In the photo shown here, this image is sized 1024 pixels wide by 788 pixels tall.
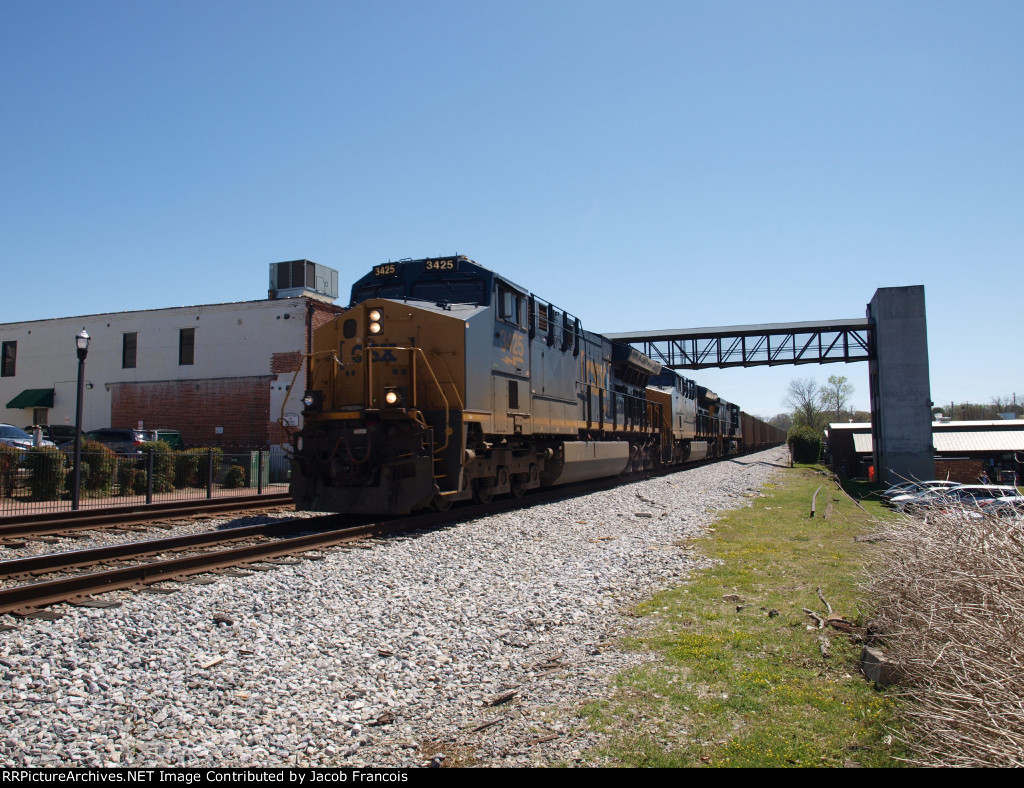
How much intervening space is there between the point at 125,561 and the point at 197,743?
496cm

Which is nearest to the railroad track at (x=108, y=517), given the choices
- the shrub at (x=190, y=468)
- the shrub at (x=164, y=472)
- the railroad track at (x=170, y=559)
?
the railroad track at (x=170, y=559)

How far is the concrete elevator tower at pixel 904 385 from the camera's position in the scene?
23531 millimetres

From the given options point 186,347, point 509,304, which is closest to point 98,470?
point 509,304

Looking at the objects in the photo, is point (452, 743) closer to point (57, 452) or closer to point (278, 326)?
point (57, 452)

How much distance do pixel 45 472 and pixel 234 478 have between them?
4.96 meters

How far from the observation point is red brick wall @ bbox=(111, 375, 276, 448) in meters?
26.7

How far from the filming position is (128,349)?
29812 mm

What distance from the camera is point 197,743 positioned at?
335 cm

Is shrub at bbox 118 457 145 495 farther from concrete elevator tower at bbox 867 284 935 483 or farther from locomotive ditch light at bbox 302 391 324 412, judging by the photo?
concrete elevator tower at bbox 867 284 935 483

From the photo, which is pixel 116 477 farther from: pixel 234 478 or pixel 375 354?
pixel 375 354

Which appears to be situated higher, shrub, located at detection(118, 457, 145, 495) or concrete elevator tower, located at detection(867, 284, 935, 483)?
concrete elevator tower, located at detection(867, 284, 935, 483)

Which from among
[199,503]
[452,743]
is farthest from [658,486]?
[452,743]

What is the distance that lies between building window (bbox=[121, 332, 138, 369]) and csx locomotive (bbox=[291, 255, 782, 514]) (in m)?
22.0

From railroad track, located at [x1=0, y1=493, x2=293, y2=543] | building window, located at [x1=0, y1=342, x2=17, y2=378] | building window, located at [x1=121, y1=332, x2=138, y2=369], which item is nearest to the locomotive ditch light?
railroad track, located at [x1=0, y1=493, x2=293, y2=543]
